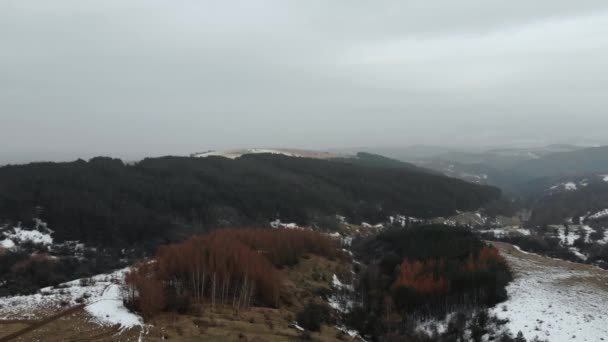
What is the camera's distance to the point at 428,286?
67.8 meters

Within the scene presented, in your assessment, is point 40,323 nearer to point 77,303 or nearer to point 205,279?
point 77,303

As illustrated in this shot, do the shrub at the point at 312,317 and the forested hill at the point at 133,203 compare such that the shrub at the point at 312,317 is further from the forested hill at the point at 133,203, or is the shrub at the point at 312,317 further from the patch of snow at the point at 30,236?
the forested hill at the point at 133,203

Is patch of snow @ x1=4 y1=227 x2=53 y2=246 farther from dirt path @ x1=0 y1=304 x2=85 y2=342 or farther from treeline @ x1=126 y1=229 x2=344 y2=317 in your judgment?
dirt path @ x1=0 y1=304 x2=85 y2=342

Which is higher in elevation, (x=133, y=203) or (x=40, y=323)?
(x=40, y=323)

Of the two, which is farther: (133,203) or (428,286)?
(133,203)

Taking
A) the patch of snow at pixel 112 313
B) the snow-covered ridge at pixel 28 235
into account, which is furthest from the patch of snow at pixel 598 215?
the snow-covered ridge at pixel 28 235

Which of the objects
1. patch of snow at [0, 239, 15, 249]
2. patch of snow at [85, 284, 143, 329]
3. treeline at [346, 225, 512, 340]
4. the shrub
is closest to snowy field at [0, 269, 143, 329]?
patch of snow at [85, 284, 143, 329]

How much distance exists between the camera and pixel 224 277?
185 ft

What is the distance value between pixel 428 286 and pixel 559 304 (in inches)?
740

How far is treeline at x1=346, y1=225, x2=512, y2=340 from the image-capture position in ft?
197

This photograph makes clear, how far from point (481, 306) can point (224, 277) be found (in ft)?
121

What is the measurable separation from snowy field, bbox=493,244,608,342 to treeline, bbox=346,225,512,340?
10.5 ft

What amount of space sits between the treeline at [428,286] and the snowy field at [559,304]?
3.20m

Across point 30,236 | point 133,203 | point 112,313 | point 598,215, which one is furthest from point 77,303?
point 598,215
